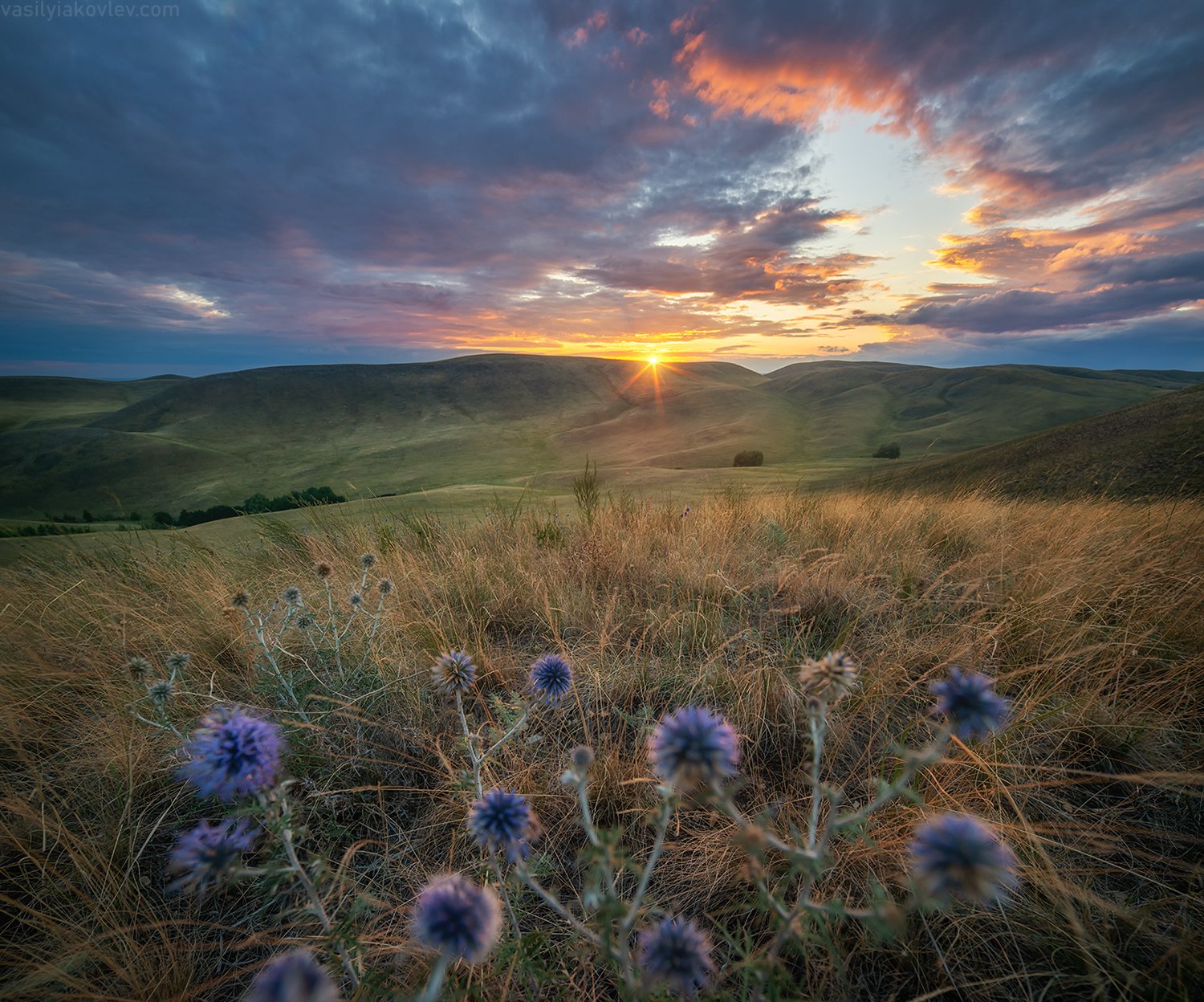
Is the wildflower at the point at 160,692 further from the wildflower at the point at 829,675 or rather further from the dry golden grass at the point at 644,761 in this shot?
the wildflower at the point at 829,675

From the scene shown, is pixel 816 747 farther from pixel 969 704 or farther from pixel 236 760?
pixel 236 760

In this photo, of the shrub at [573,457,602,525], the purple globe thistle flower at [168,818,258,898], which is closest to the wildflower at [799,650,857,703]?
the purple globe thistle flower at [168,818,258,898]

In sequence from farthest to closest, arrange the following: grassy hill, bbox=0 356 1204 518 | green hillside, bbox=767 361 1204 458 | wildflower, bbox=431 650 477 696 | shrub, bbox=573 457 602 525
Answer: grassy hill, bbox=0 356 1204 518 < green hillside, bbox=767 361 1204 458 < shrub, bbox=573 457 602 525 < wildflower, bbox=431 650 477 696

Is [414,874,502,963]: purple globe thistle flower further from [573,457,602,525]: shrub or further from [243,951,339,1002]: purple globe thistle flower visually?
[573,457,602,525]: shrub

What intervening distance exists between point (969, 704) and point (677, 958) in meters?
0.96

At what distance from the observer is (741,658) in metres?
3.14

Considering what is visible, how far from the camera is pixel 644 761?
2.51m

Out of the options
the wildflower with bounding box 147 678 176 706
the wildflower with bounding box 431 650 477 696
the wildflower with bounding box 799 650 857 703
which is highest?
the wildflower with bounding box 799 650 857 703

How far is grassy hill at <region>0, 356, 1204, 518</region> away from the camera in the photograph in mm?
67438

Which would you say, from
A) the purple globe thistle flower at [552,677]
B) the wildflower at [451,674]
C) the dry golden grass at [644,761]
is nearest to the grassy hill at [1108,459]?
the dry golden grass at [644,761]

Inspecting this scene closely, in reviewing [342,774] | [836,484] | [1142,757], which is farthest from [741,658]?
[836,484]

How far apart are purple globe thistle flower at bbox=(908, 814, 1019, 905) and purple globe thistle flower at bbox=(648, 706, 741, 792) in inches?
16.0

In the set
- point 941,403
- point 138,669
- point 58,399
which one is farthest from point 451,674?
point 58,399

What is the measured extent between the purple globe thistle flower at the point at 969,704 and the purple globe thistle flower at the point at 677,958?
852mm
